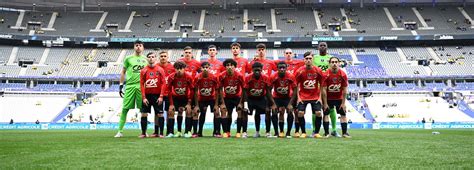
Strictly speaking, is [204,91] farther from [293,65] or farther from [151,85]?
[293,65]

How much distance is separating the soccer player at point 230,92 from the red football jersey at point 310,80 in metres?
1.43

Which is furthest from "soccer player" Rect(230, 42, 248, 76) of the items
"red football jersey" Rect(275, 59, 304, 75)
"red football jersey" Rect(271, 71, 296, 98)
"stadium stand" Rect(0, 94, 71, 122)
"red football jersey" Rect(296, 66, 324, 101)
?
"stadium stand" Rect(0, 94, 71, 122)

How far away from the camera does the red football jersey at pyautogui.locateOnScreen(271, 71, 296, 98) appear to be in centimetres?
1034

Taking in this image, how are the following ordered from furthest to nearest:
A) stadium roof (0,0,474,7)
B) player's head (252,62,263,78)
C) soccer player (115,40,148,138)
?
stadium roof (0,0,474,7) < soccer player (115,40,148,138) < player's head (252,62,263,78)

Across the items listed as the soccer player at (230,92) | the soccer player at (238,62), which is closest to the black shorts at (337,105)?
the soccer player at (230,92)

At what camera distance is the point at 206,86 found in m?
10.5

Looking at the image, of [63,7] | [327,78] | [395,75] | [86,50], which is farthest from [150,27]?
[327,78]

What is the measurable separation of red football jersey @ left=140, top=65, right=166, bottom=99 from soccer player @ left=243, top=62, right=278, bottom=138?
2.02 meters

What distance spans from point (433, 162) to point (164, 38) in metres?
50.7

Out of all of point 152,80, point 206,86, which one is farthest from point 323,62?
point 152,80

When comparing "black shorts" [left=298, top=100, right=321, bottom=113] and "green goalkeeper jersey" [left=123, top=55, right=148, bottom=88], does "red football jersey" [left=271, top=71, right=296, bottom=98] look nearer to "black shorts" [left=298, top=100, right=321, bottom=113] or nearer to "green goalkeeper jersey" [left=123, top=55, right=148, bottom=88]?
"black shorts" [left=298, top=100, right=321, bottom=113]

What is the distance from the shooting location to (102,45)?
5581cm

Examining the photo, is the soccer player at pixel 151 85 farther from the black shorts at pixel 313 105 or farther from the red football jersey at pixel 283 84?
the black shorts at pixel 313 105

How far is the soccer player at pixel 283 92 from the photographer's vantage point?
10.3 metres
